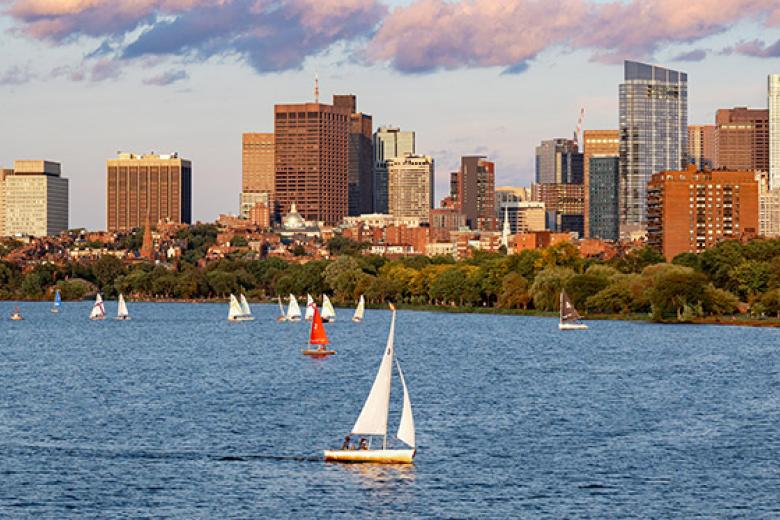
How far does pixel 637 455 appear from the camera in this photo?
84625mm

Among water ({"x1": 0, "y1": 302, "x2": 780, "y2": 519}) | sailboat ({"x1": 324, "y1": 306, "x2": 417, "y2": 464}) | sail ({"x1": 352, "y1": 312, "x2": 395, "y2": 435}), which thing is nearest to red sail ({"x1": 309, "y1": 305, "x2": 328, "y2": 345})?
water ({"x1": 0, "y1": 302, "x2": 780, "y2": 519})

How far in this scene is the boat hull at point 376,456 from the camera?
78188 mm

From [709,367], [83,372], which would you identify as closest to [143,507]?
[83,372]

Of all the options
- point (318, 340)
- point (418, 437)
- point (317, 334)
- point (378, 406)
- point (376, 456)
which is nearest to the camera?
point (378, 406)

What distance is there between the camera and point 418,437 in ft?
294

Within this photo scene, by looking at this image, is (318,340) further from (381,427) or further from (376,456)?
(376,456)

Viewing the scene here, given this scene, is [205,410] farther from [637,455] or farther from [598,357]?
[598,357]

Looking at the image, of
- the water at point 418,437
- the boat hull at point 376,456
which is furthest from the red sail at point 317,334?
the boat hull at point 376,456

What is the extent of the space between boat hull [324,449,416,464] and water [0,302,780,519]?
106cm

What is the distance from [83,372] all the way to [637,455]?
6776 cm

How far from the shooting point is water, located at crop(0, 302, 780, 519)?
70.9m

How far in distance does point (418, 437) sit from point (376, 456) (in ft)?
38.1

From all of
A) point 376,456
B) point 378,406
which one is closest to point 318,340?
point 376,456

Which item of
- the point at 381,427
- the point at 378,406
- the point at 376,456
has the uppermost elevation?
the point at 378,406
